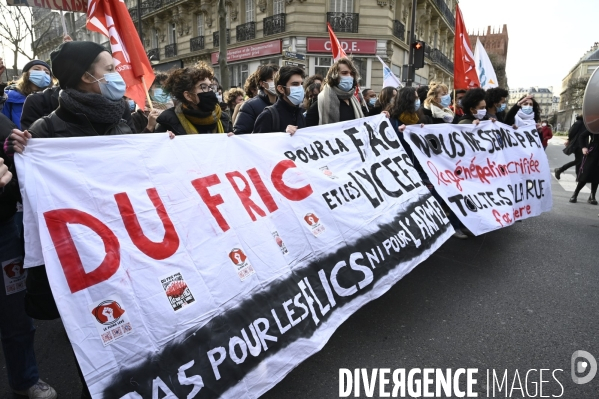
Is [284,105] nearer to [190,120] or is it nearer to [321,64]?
[190,120]

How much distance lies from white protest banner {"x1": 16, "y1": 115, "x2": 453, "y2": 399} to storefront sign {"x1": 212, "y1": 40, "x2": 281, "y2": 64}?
19.5 meters

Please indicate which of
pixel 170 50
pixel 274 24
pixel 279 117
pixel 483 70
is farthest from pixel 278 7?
pixel 279 117

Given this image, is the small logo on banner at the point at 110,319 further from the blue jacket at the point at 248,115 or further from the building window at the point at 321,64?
the building window at the point at 321,64

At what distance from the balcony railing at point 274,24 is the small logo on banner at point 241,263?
810 inches

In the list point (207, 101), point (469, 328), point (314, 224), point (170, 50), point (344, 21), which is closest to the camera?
point (314, 224)

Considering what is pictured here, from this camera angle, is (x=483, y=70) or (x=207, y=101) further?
(x=483, y=70)

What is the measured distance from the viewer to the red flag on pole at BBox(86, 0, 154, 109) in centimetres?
368

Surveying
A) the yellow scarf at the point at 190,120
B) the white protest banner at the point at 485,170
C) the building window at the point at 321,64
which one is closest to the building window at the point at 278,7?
the building window at the point at 321,64

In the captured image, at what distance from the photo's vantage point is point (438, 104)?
5500 mm

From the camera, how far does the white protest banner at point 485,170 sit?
3.92 m

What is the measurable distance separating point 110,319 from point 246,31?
23434mm

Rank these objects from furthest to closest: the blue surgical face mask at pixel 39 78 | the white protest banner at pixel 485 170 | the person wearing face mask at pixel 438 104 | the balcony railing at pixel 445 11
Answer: the balcony railing at pixel 445 11 → the person wearing face mask at pixel 438 104 → the blue surgical face mask at pixel 39 78 → the white protest banner at pixel 485 170

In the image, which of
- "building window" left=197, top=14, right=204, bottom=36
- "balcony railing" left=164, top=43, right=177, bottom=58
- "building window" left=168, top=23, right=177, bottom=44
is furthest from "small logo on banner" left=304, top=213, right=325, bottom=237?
"building window" left=168, top=23, right=177, bottom=44

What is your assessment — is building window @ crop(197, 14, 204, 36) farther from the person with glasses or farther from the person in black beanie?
the person in black beanie
